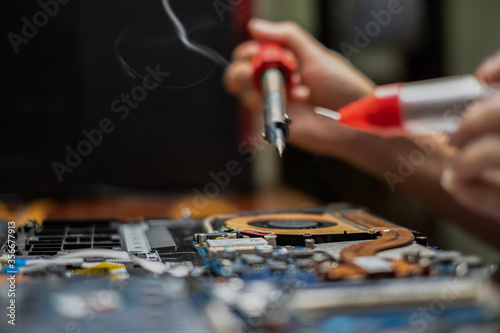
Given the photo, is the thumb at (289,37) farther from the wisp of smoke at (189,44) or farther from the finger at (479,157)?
the finger at (479,157)

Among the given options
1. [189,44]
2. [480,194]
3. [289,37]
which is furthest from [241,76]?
[480,194]

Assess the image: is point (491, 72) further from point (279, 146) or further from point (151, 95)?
point (151, 95)

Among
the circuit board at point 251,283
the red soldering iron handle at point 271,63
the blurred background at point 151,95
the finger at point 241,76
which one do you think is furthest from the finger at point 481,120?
the blurred background at point 151,95

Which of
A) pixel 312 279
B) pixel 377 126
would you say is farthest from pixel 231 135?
pixel 312 279

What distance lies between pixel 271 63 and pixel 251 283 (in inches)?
22.5

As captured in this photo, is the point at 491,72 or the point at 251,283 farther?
the point at 491,72

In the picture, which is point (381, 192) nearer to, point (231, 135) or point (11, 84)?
point (231, 135)

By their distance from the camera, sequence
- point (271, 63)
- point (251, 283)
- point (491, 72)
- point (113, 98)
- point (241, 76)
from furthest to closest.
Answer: point (113, 98) < point (241, 76) < point (271, 63) < point (491, 72) < point (251, 283)

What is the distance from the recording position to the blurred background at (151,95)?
4.66 feet

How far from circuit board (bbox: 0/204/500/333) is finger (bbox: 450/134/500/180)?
0.08 meters

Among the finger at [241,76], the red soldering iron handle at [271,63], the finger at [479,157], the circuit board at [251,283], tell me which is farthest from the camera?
the finger at [241,76]

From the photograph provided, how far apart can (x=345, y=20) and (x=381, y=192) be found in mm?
494

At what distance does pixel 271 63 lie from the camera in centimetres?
97

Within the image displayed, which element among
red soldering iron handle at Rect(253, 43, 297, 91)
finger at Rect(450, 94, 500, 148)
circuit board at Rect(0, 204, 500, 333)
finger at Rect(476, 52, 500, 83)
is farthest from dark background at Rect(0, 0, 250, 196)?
finger at Rect(450, 94, 500, 148)
